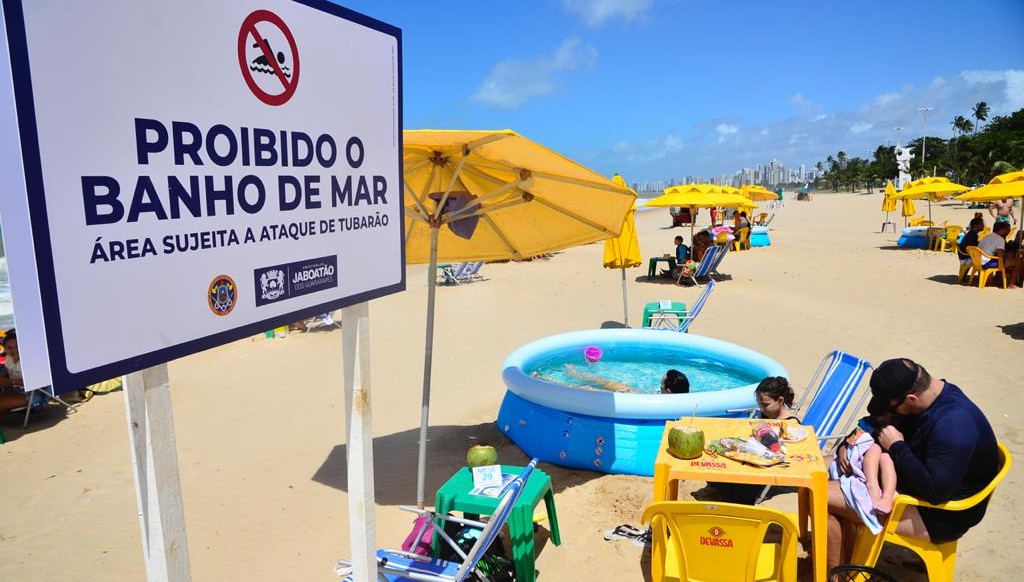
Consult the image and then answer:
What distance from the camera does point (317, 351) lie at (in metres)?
9.34

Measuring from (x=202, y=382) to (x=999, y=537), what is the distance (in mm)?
8306

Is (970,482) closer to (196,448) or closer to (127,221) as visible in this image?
(127,221)

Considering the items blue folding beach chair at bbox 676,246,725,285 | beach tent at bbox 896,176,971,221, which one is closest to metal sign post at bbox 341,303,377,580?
blue folding beach chair at bbox 676,246,725,285

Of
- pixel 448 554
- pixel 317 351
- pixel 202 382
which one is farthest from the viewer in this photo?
pixel 317 351

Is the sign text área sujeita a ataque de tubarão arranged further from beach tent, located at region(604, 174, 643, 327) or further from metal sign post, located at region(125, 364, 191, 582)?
beach tent, located at region(604, 174, 643, 327)

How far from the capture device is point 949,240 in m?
17.9

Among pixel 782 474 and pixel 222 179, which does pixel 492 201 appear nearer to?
pixel 782 474

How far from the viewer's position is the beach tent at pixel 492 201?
384 centimetres

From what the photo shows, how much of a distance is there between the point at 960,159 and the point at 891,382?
215 feet

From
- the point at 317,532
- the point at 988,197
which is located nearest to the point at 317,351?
the point at 317,532

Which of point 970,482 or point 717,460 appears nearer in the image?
point 970,482

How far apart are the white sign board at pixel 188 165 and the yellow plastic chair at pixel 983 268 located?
1408cm

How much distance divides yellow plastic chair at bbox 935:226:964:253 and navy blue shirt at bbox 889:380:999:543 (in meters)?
18.4

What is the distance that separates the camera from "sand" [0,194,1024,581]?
398 centimetres
